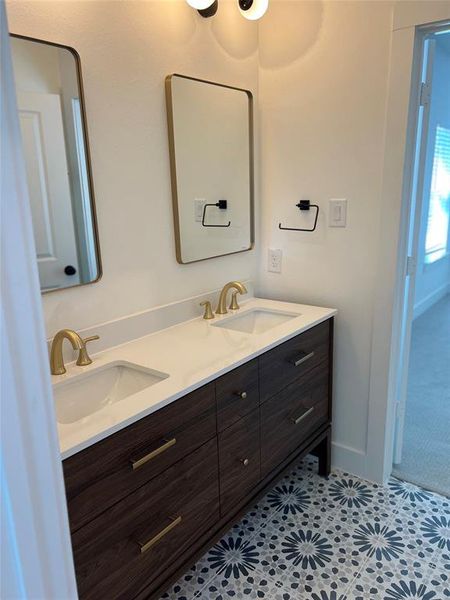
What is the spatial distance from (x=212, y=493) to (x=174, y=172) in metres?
1.19

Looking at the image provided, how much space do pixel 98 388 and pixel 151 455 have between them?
1.21ft

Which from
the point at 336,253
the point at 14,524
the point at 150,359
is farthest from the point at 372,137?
the point at 14,524

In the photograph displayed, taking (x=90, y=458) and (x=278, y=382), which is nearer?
(x=90, y=458)

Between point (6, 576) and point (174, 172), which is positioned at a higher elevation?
point (174, 172)

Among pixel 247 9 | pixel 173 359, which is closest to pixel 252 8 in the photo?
pixel 247 9

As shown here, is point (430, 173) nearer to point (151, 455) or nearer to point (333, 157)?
point (333, 157)

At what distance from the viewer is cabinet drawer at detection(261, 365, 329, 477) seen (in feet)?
5.73

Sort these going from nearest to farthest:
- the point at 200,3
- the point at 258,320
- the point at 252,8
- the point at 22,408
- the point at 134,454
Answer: the point at 22,408 < the point at 134,454 < the point at 200,3 < the point at 252,8 < the point at 258,320

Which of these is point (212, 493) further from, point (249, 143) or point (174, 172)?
point (249, 143)

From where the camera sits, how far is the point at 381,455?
214 cm

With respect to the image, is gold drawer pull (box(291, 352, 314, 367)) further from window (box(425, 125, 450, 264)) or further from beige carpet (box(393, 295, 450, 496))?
window (box(425, 125, 450, 264))

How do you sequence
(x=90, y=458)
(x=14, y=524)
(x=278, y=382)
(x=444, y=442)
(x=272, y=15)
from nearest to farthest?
(x=14, y=524), (x=90, y=458), (x=278, y=382), (x=272, y=15), (x=444, y=442)

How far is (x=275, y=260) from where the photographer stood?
231 centimetres

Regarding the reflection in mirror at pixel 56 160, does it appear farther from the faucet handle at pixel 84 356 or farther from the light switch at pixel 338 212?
the light switch at pixel 338 212
